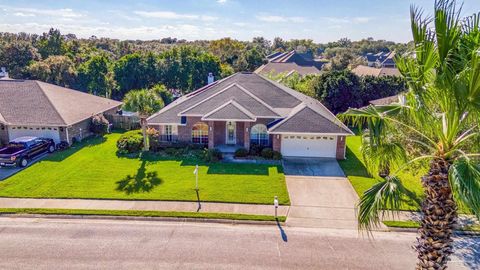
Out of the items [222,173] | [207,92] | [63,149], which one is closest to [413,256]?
[222,173]

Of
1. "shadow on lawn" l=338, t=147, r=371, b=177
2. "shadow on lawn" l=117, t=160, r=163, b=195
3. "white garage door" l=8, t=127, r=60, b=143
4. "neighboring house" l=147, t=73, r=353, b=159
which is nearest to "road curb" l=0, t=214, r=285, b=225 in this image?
"shadow on lawn" l=117, t=160, r=163, b=195

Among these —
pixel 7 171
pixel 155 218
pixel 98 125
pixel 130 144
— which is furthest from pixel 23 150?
pixel 155 218

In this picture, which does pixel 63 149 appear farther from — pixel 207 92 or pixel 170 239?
pixel 170 239

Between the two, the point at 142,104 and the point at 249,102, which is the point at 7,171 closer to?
the point at 142,104

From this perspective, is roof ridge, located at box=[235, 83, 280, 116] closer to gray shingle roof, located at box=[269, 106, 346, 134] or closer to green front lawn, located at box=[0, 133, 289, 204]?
gray shingle roof, located at box=[269, 106, 346, 134]

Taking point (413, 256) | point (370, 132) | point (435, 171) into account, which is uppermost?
point (370, 132)
